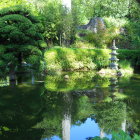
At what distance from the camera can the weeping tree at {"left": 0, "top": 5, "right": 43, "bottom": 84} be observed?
8945mm

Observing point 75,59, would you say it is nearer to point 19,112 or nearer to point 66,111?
point 66,111

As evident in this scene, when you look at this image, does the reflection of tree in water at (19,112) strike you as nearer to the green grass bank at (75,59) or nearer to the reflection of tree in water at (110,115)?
the reflection of tree in water at (110,115)

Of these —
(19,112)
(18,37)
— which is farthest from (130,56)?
(19,112)

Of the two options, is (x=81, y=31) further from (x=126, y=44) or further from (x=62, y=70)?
(x=62, y=70)

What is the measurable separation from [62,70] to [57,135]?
9.13m

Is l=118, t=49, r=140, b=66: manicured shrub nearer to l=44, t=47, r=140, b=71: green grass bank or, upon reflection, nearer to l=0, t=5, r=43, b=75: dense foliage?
l=44, t=47, r=140, b=71: green grass bank

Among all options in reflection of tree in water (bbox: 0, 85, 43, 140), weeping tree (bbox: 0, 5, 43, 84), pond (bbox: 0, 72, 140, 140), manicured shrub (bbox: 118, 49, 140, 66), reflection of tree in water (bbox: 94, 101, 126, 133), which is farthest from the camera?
manicured shrub (bbox: 118, 49, 140, 66)

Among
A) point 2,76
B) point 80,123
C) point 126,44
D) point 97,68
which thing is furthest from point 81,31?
point 80,123

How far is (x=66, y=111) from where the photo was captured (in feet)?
19.3

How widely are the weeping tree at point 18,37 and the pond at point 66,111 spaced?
3.38 feet

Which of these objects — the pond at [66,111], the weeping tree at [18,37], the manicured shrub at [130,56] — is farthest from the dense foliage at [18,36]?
the manicured shrub at [130,56]

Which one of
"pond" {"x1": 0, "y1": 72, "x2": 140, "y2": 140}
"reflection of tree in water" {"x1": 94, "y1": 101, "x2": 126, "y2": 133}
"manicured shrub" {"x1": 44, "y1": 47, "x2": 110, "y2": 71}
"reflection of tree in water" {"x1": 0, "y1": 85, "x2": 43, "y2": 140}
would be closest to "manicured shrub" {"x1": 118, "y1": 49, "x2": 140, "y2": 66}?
"manicured shrub" {"x1": 44, "y1": 47, "x2": 110, "y2": 71}

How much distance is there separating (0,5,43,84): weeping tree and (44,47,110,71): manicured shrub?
3.33 m

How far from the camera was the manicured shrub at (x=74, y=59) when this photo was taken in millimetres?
13031
